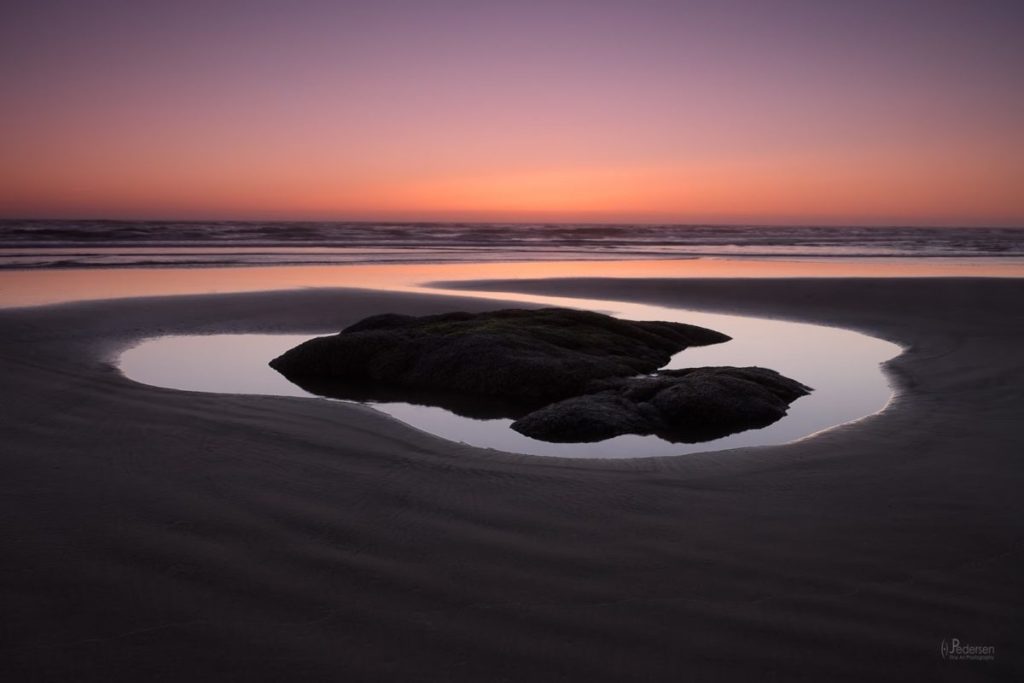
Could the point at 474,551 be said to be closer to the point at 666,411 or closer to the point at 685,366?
the point at 666,411

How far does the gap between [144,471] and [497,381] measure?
14.4ft

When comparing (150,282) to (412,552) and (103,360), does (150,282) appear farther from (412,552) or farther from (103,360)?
(412,552)

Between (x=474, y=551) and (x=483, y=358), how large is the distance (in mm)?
5320

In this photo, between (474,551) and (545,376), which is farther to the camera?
(545,376)

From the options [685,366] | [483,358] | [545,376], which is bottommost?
[685,366]

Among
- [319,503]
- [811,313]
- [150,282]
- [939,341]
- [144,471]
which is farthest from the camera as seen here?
[150,282]

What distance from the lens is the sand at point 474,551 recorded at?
10.5 ft

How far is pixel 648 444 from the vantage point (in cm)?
671

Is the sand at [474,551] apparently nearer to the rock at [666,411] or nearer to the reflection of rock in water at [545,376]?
the rock at [666,411]

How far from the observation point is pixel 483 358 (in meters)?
9.41

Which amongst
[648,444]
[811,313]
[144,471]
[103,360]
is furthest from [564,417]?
[811,313]

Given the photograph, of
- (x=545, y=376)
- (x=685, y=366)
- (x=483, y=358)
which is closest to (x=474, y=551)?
(x=545, y=376)

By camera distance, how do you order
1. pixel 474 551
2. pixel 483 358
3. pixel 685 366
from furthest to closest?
pixel 685 366
pixel 483 358
pixel 474 551

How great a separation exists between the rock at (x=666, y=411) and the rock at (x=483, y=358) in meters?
0.81
